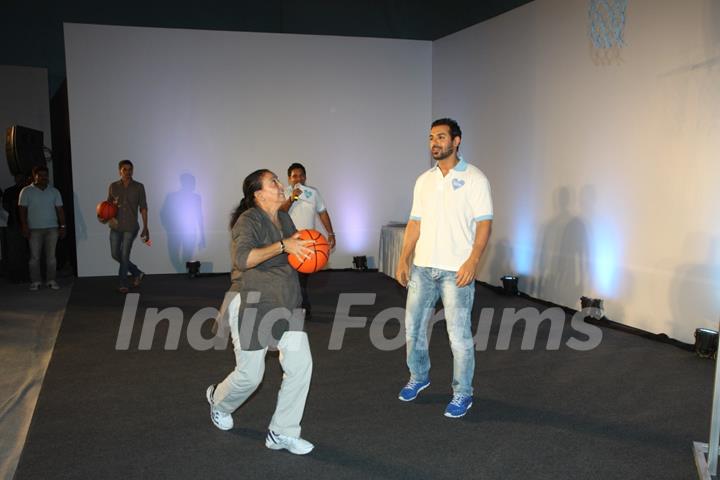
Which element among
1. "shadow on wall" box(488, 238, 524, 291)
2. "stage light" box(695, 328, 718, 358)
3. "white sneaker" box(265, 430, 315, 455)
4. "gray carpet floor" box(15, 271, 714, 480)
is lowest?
"gray carpet floor" box(15, 271, 714, 480)

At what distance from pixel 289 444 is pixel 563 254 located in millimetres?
4643

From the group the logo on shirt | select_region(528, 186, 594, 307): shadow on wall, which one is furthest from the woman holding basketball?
select_region(528, 186, 594, 307): shadow on wall

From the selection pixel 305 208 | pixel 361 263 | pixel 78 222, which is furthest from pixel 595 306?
pixel 78 222

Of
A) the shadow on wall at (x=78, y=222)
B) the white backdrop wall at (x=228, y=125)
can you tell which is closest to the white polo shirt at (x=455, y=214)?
the white backdrop wall at (x=228, y=125)

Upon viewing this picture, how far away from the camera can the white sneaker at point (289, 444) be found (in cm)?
326

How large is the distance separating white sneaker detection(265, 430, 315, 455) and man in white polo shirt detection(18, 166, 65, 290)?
5.86 meters

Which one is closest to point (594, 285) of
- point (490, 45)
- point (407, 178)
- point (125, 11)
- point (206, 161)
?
point (490, 45)

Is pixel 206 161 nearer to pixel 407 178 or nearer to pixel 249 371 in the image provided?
pixel 407 178

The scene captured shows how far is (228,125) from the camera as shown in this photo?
31.2ft

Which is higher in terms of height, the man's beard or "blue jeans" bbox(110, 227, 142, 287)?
the man's beard

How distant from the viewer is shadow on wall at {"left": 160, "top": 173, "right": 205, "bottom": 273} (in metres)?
9.42

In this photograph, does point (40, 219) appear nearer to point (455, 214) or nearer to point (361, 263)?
point (361, 263)

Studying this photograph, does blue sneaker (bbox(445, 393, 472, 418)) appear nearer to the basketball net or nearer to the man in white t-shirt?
the man in white t-shirt

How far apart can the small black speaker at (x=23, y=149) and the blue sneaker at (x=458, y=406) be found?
7.02 meters
